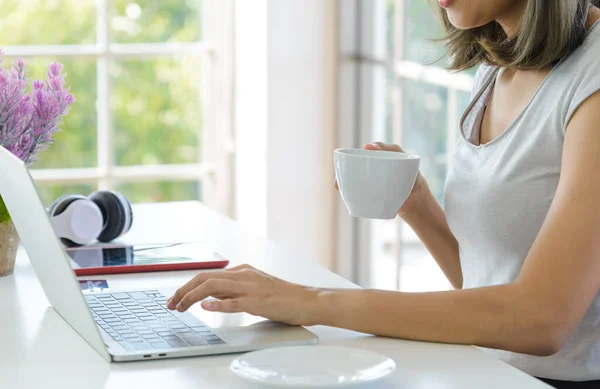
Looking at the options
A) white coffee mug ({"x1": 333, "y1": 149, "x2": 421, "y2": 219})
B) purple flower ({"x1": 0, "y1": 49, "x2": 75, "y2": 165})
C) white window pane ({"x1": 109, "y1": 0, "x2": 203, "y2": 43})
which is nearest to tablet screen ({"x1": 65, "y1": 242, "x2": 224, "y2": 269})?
purple flower ({"x1": 0, "y1": 49, "x2": 75, "y2": 165})

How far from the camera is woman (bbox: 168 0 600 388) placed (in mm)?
999

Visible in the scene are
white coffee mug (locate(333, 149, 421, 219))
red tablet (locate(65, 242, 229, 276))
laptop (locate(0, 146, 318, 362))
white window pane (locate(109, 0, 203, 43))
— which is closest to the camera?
laptop (locate(0, 146, 318, 362))

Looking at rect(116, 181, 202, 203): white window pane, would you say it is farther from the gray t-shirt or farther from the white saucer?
the white saucer

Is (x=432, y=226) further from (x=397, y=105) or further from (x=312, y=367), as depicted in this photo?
(x=397, y=105)

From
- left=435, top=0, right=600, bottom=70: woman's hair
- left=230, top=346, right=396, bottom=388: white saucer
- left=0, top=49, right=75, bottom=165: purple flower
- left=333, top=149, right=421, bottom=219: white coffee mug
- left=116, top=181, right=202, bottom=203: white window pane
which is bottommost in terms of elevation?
left=116, top=181, right=202, bottom=203: white window pane

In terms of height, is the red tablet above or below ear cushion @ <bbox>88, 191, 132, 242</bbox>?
below

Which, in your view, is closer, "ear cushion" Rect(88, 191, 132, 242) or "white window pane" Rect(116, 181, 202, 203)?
"ear cushion" Rect(88, 191, 132, 242)

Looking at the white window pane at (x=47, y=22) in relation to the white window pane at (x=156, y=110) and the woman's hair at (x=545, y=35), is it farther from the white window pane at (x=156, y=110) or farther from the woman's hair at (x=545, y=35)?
the woman's hair at (x=545, y=35)

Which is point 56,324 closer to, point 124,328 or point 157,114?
point 124,328

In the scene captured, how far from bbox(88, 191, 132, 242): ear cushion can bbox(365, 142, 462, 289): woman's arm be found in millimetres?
441

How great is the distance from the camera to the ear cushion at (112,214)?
147 cm

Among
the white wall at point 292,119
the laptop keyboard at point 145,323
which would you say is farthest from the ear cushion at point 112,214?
the white wall at point 292,119

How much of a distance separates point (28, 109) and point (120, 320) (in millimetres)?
354

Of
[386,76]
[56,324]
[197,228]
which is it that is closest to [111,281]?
[56,324]
